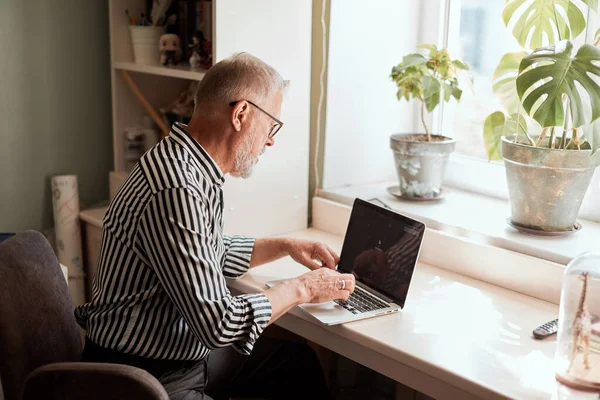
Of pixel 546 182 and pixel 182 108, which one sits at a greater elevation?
pixel 182 108

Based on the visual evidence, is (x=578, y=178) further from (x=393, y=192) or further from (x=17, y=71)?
(x=17, y=71)

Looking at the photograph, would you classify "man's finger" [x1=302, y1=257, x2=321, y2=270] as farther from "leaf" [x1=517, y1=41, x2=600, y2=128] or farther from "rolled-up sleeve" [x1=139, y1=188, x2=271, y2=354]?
"leaf" [x1=517, y1=41, x2=600, y2=128]

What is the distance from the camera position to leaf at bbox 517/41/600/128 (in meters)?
1.72

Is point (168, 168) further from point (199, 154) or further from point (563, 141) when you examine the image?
point (563, 141)

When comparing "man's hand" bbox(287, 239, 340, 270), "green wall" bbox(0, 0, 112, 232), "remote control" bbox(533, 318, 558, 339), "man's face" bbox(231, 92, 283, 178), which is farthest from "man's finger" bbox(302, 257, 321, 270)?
"green wall" bbox(0, 0, 112, 232)

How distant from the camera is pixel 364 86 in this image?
2408 millimetres

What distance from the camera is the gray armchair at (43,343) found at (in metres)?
1.32

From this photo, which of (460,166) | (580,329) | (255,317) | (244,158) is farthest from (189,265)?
(460,166)

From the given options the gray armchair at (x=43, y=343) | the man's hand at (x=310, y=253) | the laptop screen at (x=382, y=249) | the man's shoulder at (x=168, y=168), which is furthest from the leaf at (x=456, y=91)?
the gray armchair at (x=43, y=343)

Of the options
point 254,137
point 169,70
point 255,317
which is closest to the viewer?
point 255,317

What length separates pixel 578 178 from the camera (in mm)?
1871

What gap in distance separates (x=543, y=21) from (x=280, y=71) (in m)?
0.74

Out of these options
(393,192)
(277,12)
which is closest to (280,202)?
(393,192)

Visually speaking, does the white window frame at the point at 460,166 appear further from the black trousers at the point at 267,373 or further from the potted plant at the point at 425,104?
the black trousers at the point at 267,373
